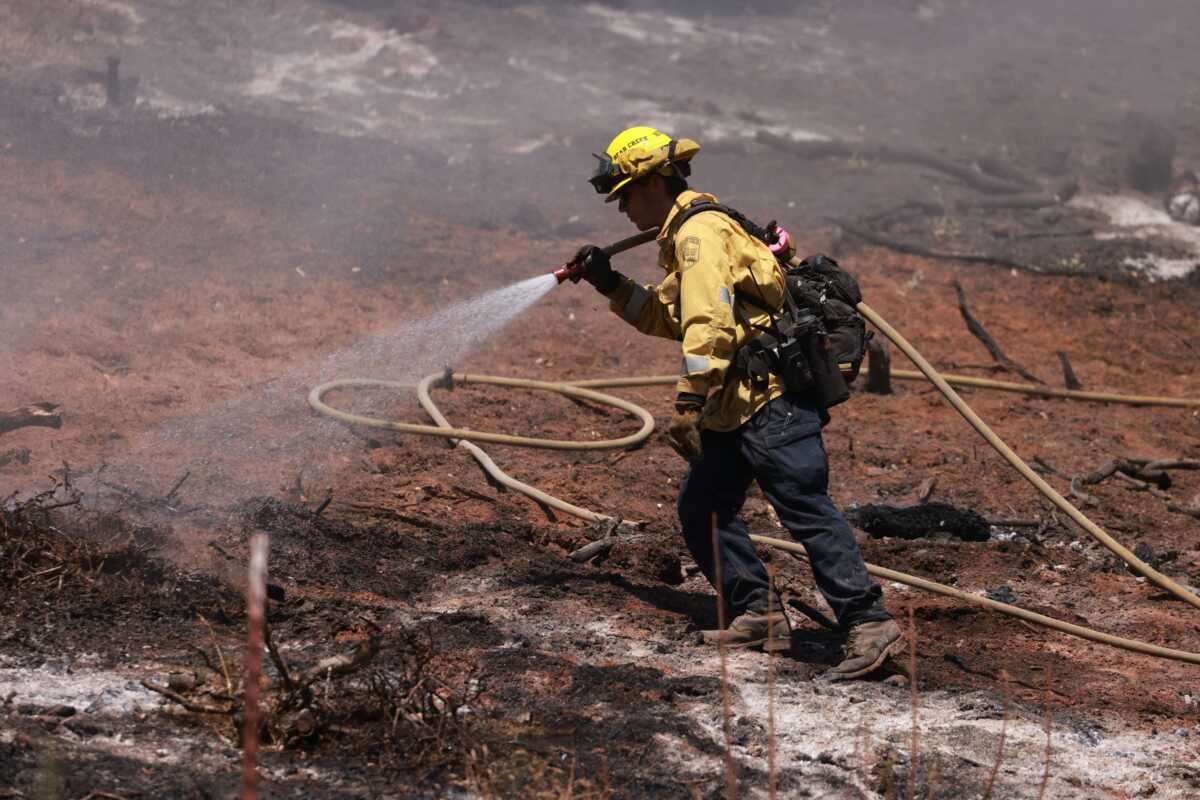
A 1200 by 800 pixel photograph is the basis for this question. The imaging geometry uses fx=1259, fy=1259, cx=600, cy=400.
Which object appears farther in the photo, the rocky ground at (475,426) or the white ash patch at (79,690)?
the rocky ground at (475,426)

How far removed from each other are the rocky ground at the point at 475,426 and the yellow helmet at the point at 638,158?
1.65 m

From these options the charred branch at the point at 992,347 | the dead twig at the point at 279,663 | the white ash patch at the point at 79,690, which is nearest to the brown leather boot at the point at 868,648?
the dead twig at the point at 279,663

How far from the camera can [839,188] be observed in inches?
573

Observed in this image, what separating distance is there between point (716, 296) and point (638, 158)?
0.65m

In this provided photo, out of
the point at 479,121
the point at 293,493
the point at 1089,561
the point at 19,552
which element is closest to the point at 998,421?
the point at 1089,561

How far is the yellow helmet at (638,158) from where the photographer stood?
14.9 feet

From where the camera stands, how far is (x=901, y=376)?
8.23 metres

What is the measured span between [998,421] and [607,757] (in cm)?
531

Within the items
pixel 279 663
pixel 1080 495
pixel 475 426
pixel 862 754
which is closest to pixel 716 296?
pixel 862 754

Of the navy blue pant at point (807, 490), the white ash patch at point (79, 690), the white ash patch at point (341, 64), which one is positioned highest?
the white ash patch at point (341, 64)

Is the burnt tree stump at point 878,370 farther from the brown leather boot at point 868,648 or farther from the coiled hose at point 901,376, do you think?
the brown leather boot at point 868,648

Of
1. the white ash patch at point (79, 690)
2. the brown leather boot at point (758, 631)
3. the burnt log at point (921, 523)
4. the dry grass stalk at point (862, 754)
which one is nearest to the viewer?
the white ash patch at point (79, 690)

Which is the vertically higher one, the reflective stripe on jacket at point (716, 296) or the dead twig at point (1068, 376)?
the reflective stripe on jacket at point (716, 296)

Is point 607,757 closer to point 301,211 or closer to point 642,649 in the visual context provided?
point 642,649
